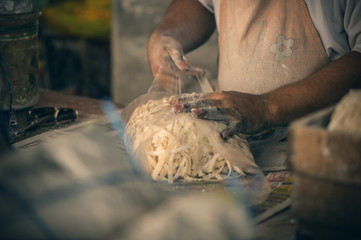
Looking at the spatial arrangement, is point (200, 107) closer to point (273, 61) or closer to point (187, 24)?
point (273, 61)

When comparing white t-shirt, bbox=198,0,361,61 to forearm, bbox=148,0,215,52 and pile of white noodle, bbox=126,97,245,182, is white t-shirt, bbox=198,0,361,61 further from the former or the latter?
forearm, bbox=148,0,215,52

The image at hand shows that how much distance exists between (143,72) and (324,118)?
3488mm

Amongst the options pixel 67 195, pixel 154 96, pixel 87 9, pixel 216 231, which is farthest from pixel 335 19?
pixel 87 9

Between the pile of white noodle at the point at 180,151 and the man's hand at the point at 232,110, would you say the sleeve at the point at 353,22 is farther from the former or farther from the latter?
the pile of white noodle at the point at 180,151

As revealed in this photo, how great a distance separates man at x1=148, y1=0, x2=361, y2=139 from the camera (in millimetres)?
1788

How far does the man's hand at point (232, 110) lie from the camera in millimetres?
1739

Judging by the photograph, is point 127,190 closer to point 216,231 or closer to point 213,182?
point 216,231

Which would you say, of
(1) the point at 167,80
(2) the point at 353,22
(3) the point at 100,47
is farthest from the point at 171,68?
(3) the point at 100,47

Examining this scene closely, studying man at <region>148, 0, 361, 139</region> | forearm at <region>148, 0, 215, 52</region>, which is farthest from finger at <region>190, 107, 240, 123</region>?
forearm at <region>148, 0, 215, 52</region>

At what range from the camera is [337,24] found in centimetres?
193

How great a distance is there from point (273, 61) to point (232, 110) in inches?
17.2

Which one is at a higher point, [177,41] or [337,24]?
[337,24]

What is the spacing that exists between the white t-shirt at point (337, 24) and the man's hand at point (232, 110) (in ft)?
1.47

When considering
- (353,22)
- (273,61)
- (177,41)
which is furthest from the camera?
(177,41)
